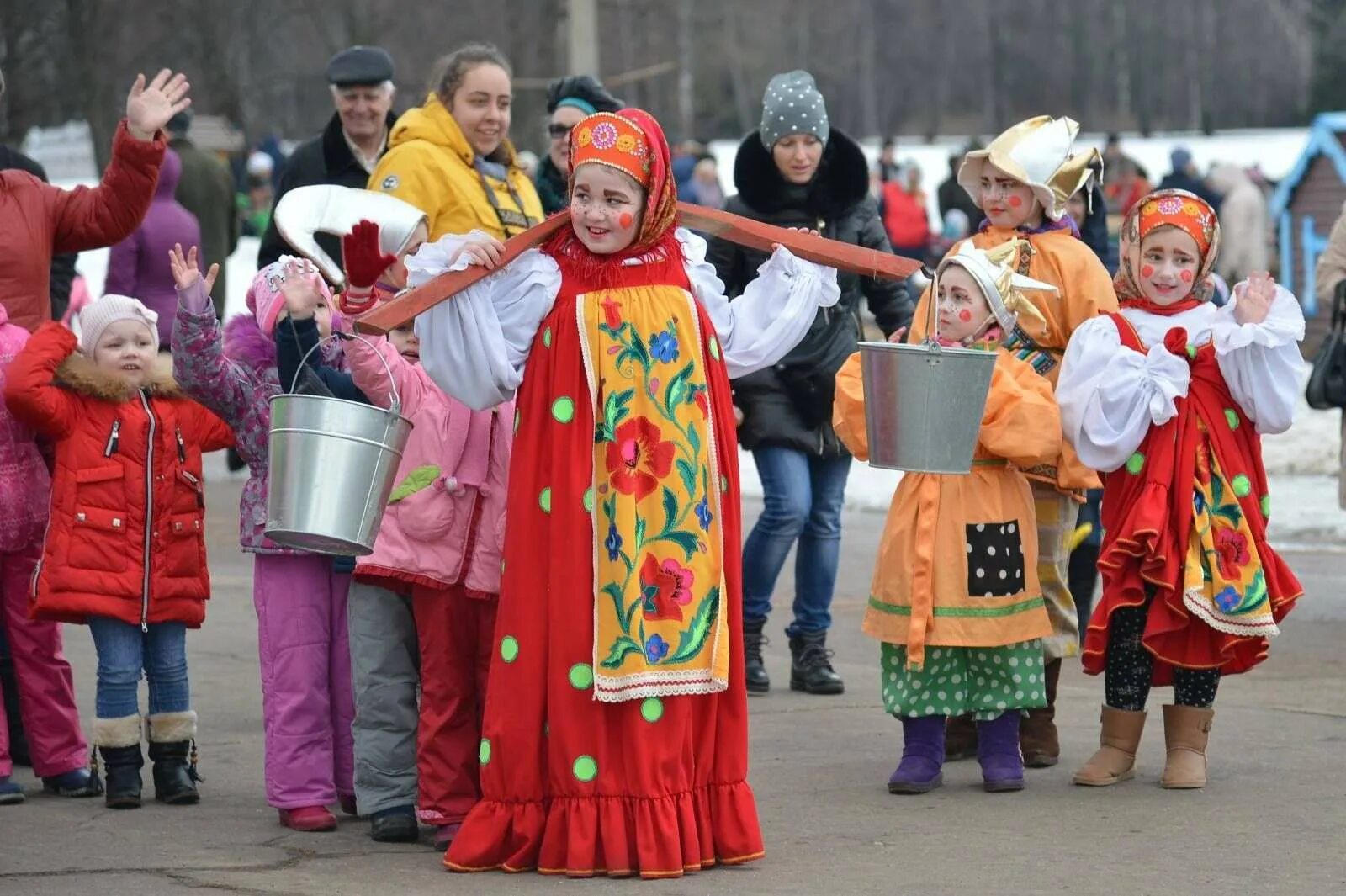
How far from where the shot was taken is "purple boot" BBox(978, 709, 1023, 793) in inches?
241

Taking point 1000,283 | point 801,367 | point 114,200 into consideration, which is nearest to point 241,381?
point 114,200

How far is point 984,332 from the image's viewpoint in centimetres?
605

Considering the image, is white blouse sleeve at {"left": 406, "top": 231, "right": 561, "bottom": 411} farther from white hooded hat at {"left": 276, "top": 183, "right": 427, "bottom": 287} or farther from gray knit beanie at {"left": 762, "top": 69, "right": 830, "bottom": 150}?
gray knit beanie at {"left": 762, "top": 69, "right": 830, "bottom": 150}

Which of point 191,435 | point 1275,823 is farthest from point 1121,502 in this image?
point 191,435

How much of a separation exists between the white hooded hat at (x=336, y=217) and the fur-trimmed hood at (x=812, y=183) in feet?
6.09

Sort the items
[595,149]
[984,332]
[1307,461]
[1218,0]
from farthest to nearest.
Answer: [1218,0], [1307,461], [984,332], [595,149]

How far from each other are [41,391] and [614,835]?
2.12 meters

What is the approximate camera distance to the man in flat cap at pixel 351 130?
820 cm

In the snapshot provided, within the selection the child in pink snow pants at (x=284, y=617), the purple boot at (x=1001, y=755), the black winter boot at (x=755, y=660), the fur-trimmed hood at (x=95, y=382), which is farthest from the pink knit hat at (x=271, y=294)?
the black winter boot at (x=755, y=660)

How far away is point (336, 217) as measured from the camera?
20.4ft

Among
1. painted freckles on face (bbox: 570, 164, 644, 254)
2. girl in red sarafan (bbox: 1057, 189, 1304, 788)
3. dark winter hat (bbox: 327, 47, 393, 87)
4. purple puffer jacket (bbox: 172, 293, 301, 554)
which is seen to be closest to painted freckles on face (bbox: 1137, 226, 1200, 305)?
girl in red sarafan (bbox: 1057, 189, 1304, 788)

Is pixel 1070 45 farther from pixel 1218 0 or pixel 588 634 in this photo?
pixel 588 634

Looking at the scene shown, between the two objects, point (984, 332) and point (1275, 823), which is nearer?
point (1275, 823)

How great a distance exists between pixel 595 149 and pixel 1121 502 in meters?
1.91
